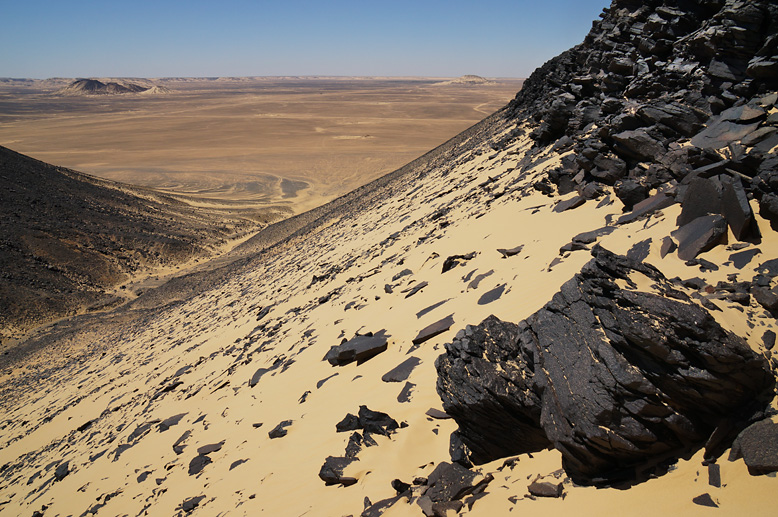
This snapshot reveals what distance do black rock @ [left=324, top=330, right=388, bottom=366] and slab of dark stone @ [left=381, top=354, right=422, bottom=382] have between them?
693mm

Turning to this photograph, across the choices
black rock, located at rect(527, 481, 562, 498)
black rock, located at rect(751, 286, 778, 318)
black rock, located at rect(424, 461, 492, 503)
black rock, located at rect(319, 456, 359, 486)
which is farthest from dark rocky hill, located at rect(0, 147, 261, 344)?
black rock, located at rect(751, 286, 778, 318)

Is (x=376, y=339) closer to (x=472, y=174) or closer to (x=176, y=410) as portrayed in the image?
(x=176, y=410)

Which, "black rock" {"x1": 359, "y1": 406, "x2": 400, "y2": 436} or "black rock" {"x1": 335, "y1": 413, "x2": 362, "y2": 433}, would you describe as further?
"black rock" {"x1": 335, "y1": 413, "x2": 362, "y2": 433}

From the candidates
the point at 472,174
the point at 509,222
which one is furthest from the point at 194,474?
the point at 472,174

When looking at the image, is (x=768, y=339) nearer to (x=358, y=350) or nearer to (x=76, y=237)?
(x=358, y=350)

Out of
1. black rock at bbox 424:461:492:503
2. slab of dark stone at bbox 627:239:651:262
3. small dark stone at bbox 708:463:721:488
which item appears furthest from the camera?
slab of dark stone at bbox 627:239:651:262

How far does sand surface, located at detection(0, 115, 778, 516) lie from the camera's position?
377 centimetres

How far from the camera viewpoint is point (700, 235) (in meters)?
4.71

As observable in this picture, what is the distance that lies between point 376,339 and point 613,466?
4014 millimetres

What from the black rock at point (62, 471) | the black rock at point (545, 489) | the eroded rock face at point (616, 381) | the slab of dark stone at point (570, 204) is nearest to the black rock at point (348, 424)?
the eroded rock face at point (616, 381)

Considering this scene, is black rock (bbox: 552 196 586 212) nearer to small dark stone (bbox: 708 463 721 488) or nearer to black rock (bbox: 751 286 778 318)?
black rock (bbox: 751 286 778 318)

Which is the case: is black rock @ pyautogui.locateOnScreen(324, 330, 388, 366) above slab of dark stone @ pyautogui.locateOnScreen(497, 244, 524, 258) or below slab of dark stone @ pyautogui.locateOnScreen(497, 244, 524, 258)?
below

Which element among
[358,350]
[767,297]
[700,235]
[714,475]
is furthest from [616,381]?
[358,350]

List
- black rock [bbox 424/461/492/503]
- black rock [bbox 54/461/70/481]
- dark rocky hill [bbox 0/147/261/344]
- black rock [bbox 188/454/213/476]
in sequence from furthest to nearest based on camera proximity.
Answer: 1. dark rocky hill [bbox 0/147/261/344]
2. black rock [bbox 54/461/70/481]
3. black rock [bbox 188/454/213/476]
4. black rock [bbox 424/461/492/503]
